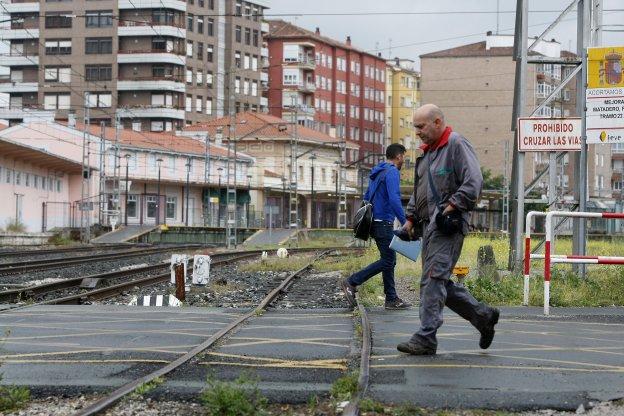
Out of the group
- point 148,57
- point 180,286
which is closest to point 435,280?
point 180,286

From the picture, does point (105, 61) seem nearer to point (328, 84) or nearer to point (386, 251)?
point (328, 84)

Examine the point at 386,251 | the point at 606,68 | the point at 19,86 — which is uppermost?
the point at 19,86

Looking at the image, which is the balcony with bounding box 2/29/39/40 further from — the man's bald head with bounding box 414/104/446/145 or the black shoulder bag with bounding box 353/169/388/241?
the man's bald head with bounding box 414/104/446/145

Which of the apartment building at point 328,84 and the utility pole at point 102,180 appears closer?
the utility pole at point 102,180

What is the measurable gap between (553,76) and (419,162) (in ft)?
368

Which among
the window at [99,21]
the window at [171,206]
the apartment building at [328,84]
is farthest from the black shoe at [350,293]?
the apartment building at [328,84]

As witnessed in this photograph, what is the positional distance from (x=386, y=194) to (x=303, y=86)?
11555cm

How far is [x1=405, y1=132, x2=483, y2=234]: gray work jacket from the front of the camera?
8680mm

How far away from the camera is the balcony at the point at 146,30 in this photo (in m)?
109

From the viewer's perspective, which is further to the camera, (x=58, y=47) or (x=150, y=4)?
(x=58, y=47)

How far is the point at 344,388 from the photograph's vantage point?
22.6ft

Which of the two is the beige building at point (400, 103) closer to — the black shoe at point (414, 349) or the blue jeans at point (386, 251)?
the blue jeans at point (386, 251)

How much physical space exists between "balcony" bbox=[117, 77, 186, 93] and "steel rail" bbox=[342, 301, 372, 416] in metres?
101

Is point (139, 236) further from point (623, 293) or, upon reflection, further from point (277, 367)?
point (277, 367)
